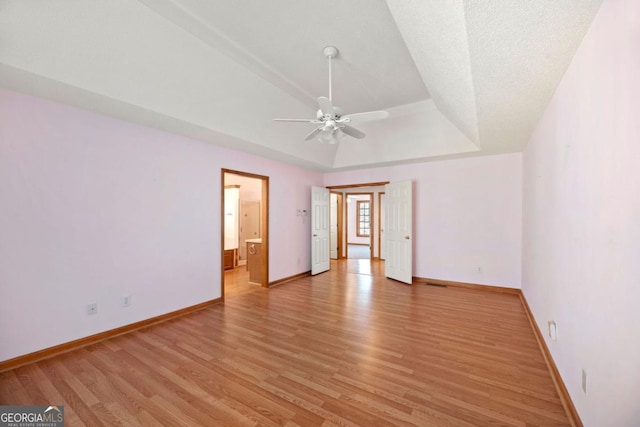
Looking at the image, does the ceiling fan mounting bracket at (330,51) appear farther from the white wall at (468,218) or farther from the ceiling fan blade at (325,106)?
the white wall at (468,218)

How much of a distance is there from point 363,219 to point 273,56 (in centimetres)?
976

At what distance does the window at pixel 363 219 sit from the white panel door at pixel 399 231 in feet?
20.2

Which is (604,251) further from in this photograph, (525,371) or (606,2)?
(525,371)

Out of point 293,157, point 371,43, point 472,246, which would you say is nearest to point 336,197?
point 293,157

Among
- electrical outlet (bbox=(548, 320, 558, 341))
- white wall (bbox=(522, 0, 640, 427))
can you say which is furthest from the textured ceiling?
electrical outlet (bbox=(548, 320, 558, 341))

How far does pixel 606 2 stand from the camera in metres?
1.31

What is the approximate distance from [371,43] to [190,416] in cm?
365

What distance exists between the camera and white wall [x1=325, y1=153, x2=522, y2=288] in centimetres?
461

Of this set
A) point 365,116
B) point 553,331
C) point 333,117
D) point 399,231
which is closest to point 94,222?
point 333,117

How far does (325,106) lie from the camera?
8.46ft

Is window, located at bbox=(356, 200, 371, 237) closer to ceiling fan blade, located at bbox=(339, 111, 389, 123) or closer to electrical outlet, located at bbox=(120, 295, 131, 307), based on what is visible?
ceiling fan blade, located at bbox=(339, 111, 389, 123)

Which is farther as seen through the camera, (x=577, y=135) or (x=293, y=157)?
(x=293, y=157)

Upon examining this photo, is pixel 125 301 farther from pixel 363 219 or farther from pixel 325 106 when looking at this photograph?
pixel 363 219

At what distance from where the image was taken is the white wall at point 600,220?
1101mm
